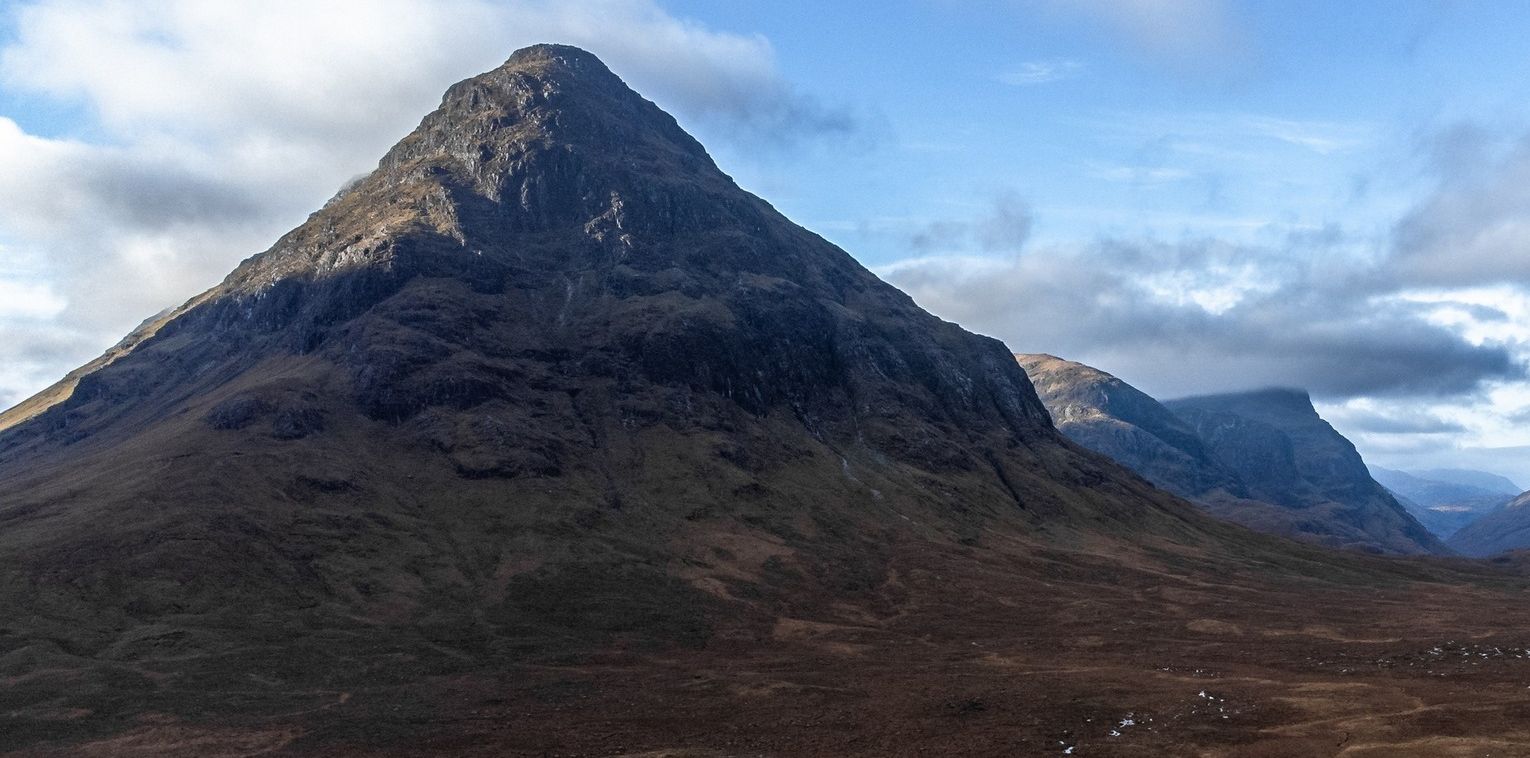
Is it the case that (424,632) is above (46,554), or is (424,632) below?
below

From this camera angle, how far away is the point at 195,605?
160 meters

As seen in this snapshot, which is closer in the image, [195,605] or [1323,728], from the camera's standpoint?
[1323,728]

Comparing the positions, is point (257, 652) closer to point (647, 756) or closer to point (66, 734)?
point (66, 734)

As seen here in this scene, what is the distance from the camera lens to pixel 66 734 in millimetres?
105312

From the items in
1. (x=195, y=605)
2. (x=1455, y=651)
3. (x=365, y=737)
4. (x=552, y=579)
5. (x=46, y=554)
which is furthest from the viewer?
(x=552, y=579)

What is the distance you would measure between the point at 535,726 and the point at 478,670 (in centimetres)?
3858

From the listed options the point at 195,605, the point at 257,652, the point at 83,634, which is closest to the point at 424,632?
the point at 257,652

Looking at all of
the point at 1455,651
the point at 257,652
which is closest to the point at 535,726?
the point at 257,652

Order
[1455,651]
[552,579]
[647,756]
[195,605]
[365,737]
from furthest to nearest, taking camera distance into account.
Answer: [552,579] → [195,605] → [1455,651] → [365,737] → [647,756]

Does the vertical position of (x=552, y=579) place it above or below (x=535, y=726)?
above

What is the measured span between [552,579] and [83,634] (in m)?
72.2

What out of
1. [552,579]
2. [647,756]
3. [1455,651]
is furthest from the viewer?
[552,579]

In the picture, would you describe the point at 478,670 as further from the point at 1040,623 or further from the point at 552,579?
the point at 1040,623

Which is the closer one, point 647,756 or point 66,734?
point 647,756
